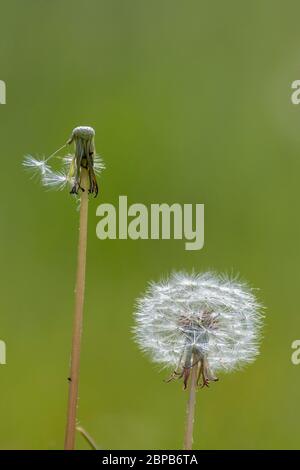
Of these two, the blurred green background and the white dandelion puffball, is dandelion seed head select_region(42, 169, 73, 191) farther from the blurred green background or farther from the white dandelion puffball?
the blurred green background

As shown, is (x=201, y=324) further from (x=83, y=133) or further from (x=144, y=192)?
(x=144, y=192)

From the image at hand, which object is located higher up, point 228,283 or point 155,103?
point 155,103

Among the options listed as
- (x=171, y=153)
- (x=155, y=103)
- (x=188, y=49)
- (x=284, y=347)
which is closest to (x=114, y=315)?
(x=284, y=347)

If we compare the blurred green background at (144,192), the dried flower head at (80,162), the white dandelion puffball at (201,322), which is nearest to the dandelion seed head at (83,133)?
the dried flower head at (80,162)

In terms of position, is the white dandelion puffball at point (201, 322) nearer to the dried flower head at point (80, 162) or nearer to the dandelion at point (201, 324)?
the dandelion at point (201, 324)

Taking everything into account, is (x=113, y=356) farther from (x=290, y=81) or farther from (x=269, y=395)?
(x=290, y=81)

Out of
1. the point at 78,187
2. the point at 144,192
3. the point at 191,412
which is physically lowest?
the point at 191,412

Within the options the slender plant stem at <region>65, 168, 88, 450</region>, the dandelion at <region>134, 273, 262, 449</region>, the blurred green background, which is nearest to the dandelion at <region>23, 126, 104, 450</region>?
the slender plant stem at <region>65, 168, 88, 450</region>

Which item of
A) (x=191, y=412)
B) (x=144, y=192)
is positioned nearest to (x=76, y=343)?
(x=191, y=412)
